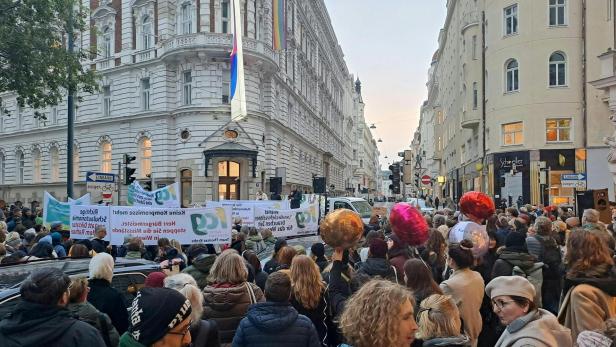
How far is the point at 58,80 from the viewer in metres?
18.5

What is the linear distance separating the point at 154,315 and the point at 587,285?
3.32m

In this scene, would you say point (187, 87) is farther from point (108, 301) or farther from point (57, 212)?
point (108, 301)

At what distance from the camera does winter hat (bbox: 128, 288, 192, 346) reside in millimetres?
2883

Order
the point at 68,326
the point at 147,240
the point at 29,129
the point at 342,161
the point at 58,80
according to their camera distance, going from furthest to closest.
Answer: the point at 342,161, the point at 29,129, the point at 58,80, the point at 147,240, the point at 68,326

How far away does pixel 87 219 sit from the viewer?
11.2 metres

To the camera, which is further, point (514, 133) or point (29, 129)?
point (29, 129)

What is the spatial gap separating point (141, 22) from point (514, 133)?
25.5 m

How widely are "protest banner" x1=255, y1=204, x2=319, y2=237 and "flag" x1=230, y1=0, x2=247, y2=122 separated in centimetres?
1717

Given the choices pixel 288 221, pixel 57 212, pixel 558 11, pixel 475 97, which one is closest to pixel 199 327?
pixel 288 221

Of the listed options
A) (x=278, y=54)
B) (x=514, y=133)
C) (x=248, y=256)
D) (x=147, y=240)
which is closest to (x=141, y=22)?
(x=278, y=54)

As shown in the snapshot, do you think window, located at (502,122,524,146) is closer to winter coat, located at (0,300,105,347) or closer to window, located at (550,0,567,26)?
window, located at (550,0,567,26)

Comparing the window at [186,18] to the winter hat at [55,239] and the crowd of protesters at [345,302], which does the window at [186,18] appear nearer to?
the winter hat at [55,239]

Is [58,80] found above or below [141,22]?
below

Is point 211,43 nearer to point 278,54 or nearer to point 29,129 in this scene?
point 278,54
